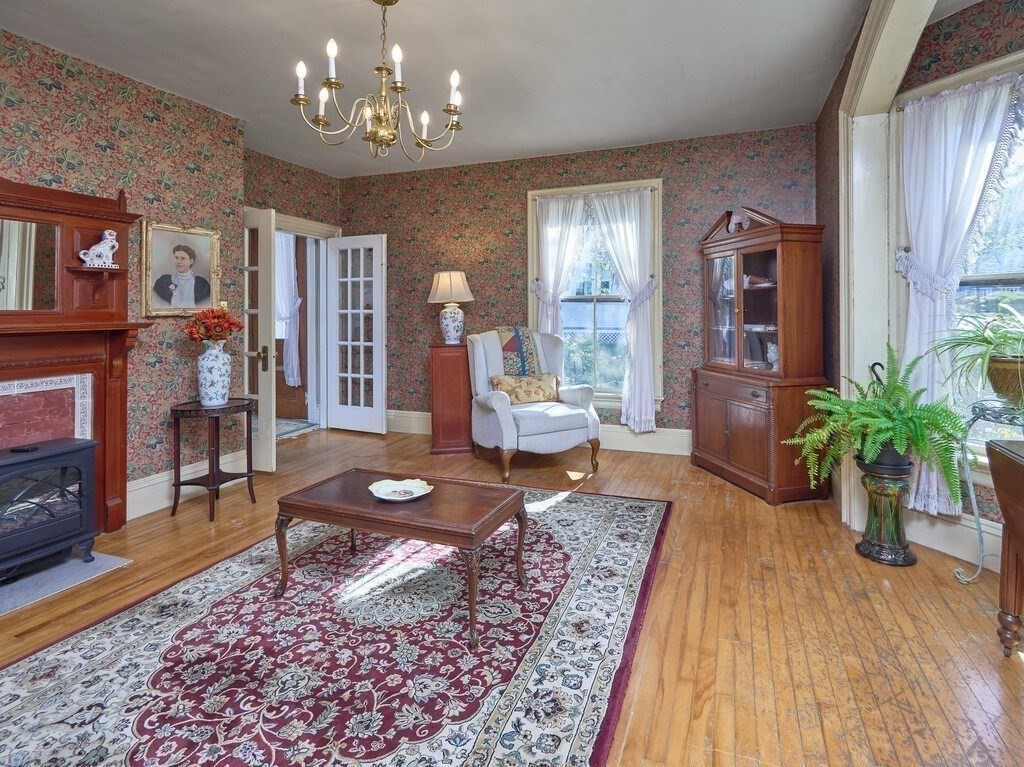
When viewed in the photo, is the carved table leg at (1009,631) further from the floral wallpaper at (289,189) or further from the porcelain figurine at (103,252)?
the floral wallpaper at (289,189)

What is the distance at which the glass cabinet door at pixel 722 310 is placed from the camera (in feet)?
13.8

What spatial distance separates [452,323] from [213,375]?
7.22 ft

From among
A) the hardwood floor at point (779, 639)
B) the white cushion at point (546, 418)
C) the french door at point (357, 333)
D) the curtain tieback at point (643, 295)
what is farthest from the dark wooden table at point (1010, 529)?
the french door at point (357, 333)

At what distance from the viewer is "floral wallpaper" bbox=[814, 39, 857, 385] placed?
3477mm

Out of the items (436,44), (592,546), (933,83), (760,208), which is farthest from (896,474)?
(436,44)

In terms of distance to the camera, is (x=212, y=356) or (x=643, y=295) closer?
(x=212, y=356)

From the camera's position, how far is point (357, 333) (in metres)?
6.03

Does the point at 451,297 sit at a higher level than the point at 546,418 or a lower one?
higher

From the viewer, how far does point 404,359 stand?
6008 millimetres

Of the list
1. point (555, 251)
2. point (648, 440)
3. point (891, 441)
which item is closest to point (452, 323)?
point (555, 251)

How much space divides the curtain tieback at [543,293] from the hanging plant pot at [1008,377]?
3447mm

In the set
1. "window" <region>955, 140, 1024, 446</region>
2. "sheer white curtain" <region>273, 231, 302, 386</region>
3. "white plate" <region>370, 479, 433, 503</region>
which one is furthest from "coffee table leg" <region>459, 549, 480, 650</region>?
"sheer white curtain" <region>273, 231, 302, 386</region>

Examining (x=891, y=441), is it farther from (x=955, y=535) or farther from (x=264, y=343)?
(x=264, y=343)

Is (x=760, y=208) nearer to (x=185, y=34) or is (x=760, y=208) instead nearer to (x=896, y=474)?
(x=896, y=474)
